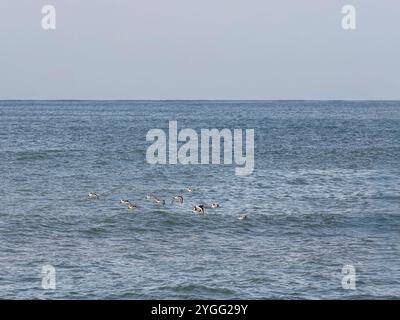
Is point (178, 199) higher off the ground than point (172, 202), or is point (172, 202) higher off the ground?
point (178, 199)

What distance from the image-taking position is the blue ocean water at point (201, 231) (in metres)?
22.1

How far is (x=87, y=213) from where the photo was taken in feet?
114

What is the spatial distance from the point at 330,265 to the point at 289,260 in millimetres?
1338

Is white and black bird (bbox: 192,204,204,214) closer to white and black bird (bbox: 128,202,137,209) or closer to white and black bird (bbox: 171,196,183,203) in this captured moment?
white and black bird (bbox: 128,202,137,209)

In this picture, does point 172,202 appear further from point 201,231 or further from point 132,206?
point 201,231

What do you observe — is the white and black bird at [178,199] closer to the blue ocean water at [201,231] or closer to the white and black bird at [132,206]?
the blue ocean water at [201,231]

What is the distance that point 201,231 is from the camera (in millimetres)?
30484

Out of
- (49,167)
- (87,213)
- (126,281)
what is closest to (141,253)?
(126,281)

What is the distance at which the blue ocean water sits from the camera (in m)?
22.1

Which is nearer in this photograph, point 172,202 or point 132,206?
point 132,206

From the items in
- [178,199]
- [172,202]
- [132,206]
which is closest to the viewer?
[132,206]

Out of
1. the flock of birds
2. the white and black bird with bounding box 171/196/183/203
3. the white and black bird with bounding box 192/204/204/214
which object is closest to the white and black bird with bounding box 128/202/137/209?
the flock of birds

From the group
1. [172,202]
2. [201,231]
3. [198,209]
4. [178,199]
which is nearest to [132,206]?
[172,202]
